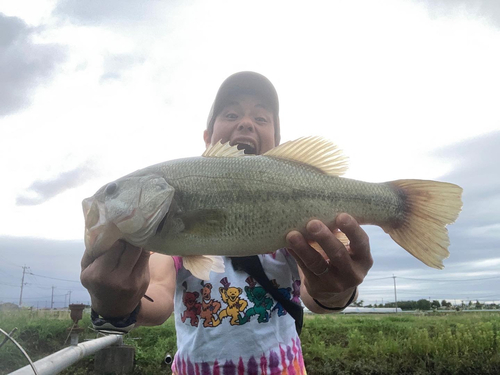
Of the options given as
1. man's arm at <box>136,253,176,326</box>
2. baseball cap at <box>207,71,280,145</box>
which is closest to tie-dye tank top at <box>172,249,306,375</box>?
man's arm at <box>136,253,176,326</box>

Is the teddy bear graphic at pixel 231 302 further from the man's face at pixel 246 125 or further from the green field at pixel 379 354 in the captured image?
the green field at pixel 379 354

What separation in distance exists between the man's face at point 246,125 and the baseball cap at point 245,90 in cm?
7

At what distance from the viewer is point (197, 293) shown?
2.93 meters

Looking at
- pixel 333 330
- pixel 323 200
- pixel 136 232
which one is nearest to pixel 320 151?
pixel 323 200

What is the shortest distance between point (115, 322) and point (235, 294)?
92 centimetres

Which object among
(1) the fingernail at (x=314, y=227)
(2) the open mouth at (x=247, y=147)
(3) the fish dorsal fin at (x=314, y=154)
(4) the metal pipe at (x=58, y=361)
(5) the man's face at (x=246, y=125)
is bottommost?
(4) the metal pipe at (x=58, y=361)

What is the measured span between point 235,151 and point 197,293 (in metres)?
1.22

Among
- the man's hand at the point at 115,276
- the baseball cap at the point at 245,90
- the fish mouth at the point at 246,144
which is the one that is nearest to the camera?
the man's hand at the point at 115,276

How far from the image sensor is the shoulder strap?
2.85 m

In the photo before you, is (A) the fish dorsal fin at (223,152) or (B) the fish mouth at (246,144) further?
(B) the fish mouth at (246,144)

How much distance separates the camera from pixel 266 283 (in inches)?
112

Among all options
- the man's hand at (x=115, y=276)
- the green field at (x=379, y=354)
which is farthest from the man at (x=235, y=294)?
the green field at (x=379, y=354)

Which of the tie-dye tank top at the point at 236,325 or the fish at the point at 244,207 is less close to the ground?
the fish at the point at 244,207

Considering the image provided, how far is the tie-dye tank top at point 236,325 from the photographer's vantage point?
104 inches
